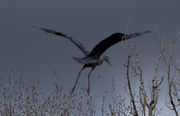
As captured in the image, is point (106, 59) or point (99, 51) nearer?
point (99, 51)

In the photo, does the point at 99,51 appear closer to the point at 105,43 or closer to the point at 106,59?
the point at 105,43

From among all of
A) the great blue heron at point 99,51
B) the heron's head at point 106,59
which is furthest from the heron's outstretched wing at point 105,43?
the heron's head at point 106,59

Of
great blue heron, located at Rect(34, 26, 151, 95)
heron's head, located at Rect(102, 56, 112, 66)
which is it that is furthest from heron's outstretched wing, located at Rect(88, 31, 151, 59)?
heron's head, located at Rect(102, 56, 112, 66)

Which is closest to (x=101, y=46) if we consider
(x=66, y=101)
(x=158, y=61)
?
(x=158, y=61)

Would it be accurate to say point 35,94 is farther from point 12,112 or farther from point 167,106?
point 167,106

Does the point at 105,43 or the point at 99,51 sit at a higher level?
the point at 105,43

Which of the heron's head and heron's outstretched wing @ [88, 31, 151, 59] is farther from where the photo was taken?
the heron's head

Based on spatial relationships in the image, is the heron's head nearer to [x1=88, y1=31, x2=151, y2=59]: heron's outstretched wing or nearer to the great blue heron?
the great blue heron

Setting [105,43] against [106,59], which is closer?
[105,43]

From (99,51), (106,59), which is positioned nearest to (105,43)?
(99,51)

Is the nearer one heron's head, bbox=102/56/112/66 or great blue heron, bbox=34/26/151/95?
great blue heron, bbox=34/26/151/95

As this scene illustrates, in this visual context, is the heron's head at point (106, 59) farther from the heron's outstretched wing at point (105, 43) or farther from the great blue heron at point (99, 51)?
the heron's outstretched wing at point (105, 43)

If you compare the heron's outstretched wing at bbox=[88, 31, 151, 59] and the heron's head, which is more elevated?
the heron's outstretched wing at bbox=[88, 31, 151, 59]

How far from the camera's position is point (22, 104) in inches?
415
